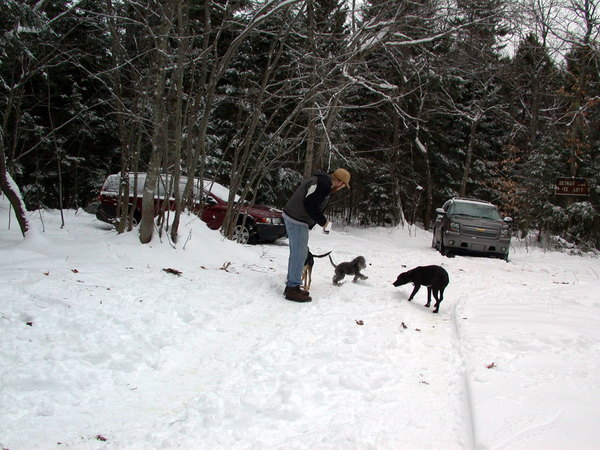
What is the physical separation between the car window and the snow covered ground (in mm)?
7611

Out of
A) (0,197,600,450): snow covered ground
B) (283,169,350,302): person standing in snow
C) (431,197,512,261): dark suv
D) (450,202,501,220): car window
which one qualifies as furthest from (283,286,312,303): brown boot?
(450,202,501,220): car window

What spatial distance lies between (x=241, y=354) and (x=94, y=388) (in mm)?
1307

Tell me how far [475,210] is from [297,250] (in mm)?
9932

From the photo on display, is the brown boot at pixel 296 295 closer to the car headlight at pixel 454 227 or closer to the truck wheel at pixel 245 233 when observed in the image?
the truck wheel at pixel 245 233

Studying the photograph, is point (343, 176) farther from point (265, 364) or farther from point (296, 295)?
point (265, 364)

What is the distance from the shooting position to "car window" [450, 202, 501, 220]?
46.4 feet

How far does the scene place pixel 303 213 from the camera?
614 cm

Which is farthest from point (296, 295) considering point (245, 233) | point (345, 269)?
point (245, 233)

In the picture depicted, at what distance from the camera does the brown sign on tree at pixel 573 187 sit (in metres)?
15.6

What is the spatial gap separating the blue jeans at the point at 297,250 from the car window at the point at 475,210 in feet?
30.8

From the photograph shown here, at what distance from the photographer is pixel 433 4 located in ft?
31.6

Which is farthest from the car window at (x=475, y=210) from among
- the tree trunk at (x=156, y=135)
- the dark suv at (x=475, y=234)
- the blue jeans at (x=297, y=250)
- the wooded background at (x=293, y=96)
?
the tree trunk at (x=156, y=135)

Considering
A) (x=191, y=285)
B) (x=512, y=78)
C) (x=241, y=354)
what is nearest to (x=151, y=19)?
(x=191, y=285)

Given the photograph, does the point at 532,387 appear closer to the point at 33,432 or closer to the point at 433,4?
the point at 33,432
